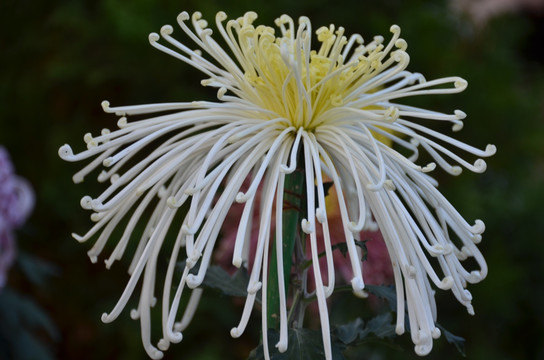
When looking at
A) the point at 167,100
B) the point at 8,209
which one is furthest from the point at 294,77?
the point at 167,100

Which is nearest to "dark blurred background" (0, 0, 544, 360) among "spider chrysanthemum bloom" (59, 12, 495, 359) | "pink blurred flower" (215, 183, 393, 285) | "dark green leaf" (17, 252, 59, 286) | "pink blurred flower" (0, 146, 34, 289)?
"dark green leaf" (17, 252, 59, 286)


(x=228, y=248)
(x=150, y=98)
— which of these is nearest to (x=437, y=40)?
(x=150, y=98)

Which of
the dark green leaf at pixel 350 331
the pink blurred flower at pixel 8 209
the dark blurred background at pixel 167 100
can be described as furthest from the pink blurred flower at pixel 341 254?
the dark blurred background at pixel 167 100

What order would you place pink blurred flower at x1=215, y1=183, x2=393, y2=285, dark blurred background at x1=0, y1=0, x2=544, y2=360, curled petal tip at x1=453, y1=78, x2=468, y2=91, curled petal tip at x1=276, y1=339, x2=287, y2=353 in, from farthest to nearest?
dark blurred background at x1=0, y1=0, x2=544, y2=360 < pink blurred flower at x1=215, y1=183, x2=393, y2=285 < curled petal tip at x1=453, y1=78, x2=468, y2=91 < curled petal tip at x1=276, y1=339, x2=287, y2=353

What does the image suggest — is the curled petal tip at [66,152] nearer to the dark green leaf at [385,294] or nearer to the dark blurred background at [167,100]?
the dark green leaf at [385,294]

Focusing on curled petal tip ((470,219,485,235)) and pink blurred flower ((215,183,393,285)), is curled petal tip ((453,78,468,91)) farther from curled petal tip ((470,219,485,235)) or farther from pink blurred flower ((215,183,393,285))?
pink blurred flower ((215,183,393,285))
